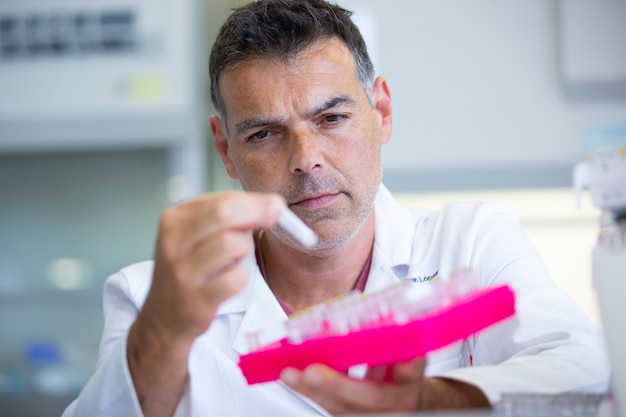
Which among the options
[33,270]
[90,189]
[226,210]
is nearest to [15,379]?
[33,270]

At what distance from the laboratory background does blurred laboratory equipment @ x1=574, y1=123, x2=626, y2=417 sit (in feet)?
5.68

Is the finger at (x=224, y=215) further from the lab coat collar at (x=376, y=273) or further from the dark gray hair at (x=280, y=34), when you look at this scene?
the dark gray hair at (x=280, y=34)

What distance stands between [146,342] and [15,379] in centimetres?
205

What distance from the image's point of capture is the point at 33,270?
9.26ft

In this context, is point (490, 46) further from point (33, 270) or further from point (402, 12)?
point (33, 270)

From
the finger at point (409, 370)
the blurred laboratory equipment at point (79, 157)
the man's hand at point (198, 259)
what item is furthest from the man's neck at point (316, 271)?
the blurred laboratory equipment at point (79, 157)

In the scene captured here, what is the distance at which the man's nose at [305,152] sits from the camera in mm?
1285

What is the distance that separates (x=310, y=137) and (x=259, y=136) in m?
0.12

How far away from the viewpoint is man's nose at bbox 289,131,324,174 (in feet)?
4.22

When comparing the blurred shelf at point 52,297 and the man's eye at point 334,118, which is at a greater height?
the man's eye at point 334,118

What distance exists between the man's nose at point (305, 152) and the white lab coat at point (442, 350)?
0.90 feet

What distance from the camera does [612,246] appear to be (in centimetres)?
69

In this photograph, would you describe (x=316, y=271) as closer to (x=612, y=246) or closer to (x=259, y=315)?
(x=259, y=315)

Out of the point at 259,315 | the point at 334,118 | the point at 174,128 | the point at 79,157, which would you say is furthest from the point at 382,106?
the point at 79,157
